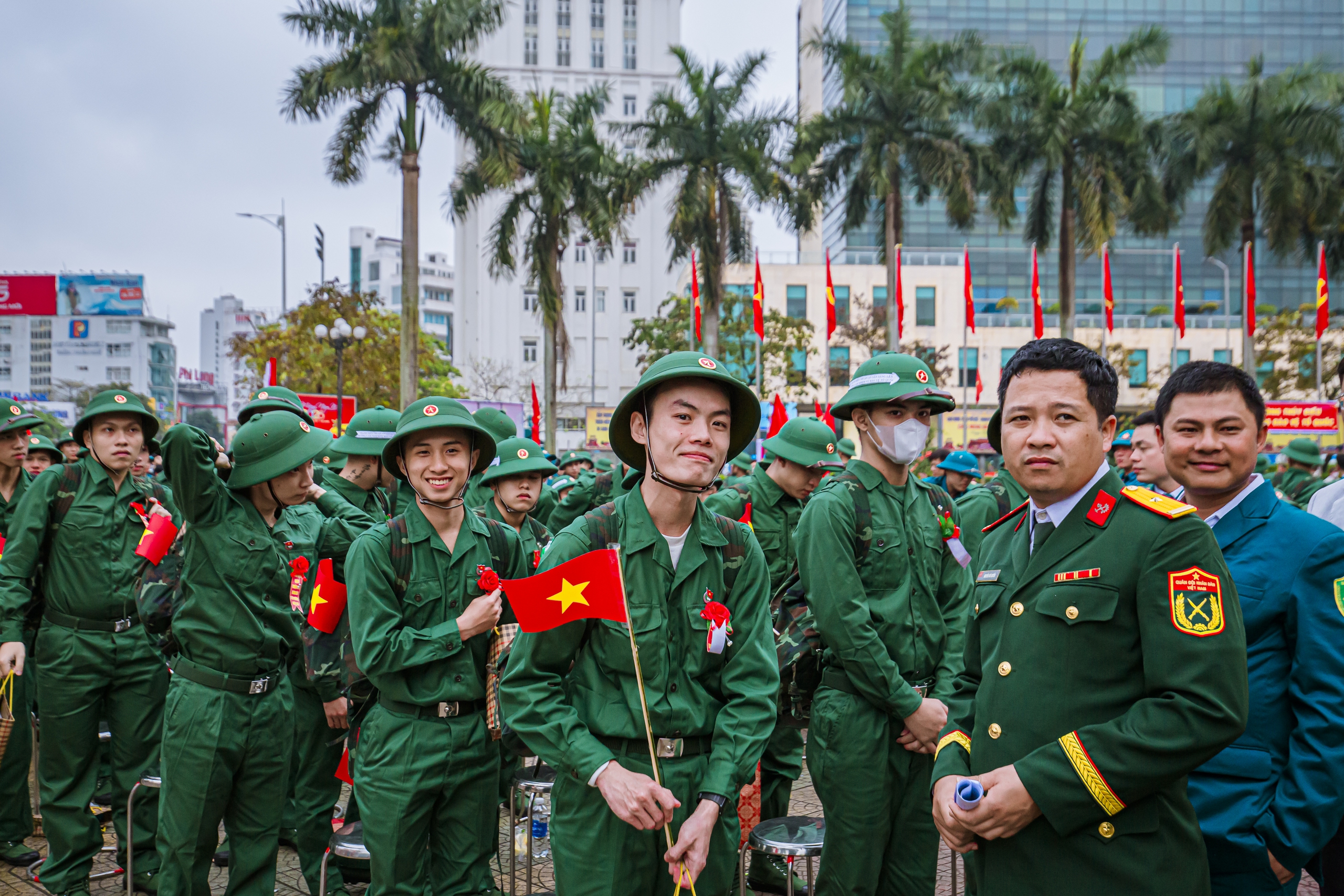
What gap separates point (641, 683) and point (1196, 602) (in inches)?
60.0

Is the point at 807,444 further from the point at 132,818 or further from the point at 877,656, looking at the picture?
the point at 132,818

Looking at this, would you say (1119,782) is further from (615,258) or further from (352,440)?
(615,258)

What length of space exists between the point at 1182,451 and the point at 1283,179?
2929 cm

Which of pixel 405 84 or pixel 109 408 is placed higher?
pixel 405 84

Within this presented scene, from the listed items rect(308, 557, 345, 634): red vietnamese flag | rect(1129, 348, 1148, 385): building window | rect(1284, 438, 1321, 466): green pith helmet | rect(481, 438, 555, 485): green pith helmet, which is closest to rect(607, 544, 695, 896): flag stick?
rect(308, 557, 345, 634): red vietnamese flag

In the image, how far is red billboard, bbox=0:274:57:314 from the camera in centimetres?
5516

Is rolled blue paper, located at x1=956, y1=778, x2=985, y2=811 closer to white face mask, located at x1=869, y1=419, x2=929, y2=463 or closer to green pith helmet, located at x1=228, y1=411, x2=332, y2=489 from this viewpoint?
white face mask, located at x1=869, y1=419, x2=929, y2=463

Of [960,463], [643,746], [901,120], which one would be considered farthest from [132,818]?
[901,120]

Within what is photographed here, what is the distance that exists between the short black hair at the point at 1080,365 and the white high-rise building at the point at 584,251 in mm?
57765

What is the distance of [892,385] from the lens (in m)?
4.26

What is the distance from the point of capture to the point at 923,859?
156 inches

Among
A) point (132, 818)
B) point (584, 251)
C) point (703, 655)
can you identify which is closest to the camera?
point (703, 655)

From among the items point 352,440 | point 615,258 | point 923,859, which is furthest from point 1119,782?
point 615,258

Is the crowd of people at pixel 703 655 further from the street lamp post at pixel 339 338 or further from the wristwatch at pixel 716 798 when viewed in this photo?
the street lamp post at pixel 339 338
